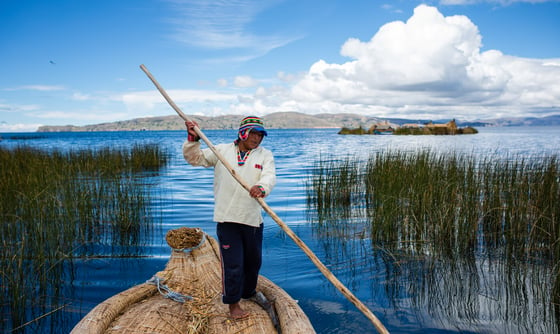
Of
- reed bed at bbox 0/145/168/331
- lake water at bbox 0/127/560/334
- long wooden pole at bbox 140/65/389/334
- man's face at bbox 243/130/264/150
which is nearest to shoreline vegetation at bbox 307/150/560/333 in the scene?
lake water at bbox 0/127/560/334

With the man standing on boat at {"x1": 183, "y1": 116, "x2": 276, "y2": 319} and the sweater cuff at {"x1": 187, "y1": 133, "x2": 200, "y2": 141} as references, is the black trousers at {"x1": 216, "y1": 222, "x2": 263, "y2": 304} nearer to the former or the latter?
the man standing on boat at {"x1": 183, "y1": 116, "x2": 276, "y2": 319}

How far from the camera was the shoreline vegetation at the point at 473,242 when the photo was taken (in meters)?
4.52

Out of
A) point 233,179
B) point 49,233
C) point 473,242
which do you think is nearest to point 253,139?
→ point 233,179

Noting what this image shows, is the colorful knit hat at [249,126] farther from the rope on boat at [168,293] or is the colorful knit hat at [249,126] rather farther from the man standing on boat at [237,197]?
the rope on boat at [168,293]

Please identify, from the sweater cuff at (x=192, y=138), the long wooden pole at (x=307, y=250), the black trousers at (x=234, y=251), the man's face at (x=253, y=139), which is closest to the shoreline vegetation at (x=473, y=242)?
the long wooden pole at (x=307, y=250)

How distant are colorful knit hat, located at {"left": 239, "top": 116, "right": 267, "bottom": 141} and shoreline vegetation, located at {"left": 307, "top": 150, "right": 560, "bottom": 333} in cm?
306

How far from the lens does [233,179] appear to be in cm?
346

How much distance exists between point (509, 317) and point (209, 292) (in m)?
3.28

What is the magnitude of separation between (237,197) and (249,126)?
2.07 ft

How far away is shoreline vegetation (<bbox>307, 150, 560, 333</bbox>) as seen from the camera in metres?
4.52

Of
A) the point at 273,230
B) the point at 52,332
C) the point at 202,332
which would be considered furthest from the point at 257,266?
the point at 273,230

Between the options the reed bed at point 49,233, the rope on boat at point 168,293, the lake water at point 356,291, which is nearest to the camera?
the rope on boat at point 168,293

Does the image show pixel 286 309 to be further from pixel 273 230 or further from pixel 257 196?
pixel 273 230

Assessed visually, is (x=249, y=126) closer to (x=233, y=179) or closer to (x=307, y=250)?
(x=233, y=179)
